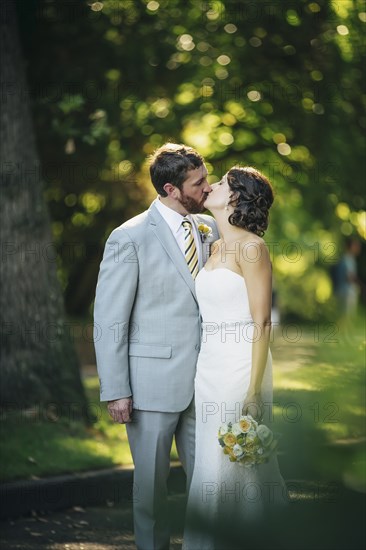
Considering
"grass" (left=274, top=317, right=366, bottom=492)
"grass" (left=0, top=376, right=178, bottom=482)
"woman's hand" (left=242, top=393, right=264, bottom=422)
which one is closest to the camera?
"grass" (left=274, top=317, right=366, bottom=492)

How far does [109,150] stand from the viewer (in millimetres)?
11859

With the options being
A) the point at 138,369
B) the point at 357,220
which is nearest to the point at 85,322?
the point at 357,220

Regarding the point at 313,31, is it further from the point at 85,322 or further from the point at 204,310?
the point at 85,322

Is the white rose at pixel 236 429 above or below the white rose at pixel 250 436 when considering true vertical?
below

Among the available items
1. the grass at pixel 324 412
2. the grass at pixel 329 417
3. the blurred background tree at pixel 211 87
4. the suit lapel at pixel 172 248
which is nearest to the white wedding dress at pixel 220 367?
the suit lapel at pixel 172 248

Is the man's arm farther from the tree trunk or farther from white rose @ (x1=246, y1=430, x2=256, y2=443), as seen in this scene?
the tree trunk

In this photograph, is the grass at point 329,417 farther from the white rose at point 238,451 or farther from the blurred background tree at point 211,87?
the blurred background tree at point 211,87

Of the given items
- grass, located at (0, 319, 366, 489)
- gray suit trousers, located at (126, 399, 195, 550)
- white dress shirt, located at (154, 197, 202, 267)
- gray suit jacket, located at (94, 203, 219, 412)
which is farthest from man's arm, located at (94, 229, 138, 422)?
grass, located at (0, 319, 366, 489)

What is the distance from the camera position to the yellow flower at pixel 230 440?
3.54 m

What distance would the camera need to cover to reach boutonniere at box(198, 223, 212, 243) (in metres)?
4.57

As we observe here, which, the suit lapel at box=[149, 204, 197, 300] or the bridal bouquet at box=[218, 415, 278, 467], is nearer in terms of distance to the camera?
the bridal bouquet at box=[218, 415, 278, 467]

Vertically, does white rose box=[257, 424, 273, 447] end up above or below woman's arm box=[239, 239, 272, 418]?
above

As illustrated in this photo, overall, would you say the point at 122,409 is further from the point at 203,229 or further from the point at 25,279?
the point at 25,279

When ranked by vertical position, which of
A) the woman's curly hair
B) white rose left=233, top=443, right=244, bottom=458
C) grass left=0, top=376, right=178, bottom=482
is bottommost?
grass left=0, top=376, right=178, bottom=482
